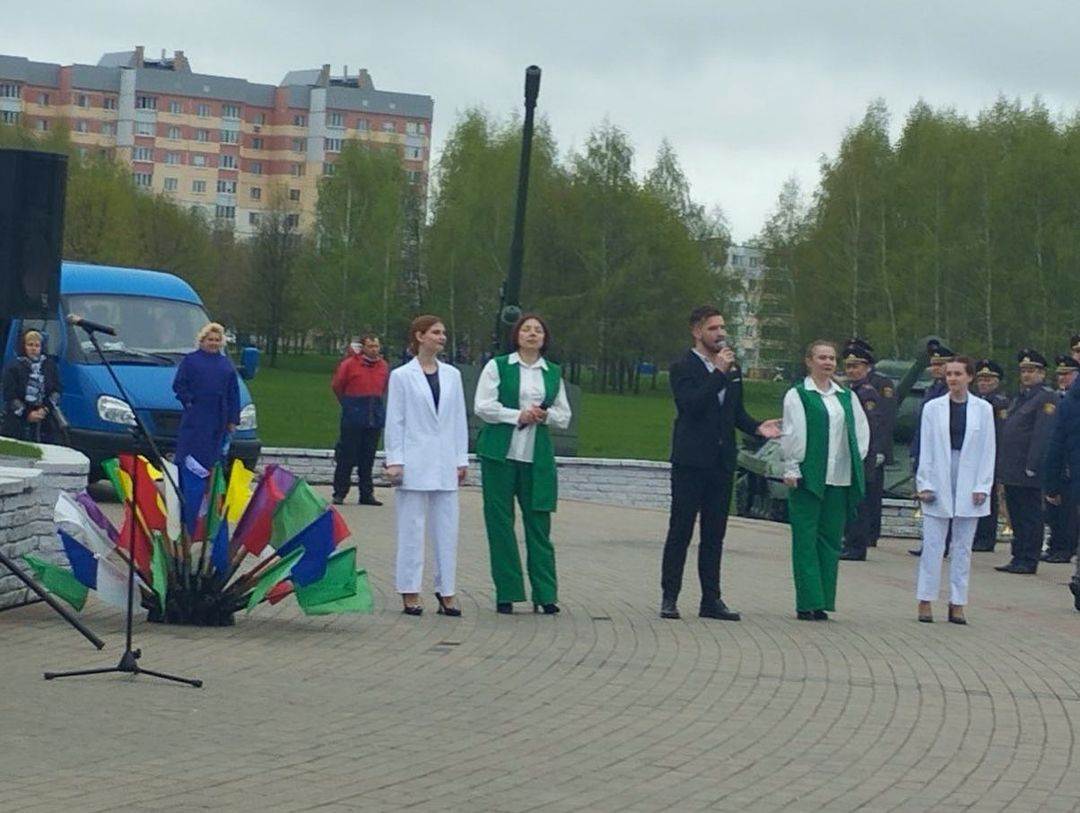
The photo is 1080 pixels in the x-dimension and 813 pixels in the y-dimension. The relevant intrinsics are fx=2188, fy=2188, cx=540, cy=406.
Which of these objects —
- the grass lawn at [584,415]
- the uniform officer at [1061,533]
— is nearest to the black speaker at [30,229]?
the uniform officer at [1061,533]

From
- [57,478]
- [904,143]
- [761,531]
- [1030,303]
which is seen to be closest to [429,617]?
[57,478]

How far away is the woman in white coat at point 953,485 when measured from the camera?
13773 millimetres

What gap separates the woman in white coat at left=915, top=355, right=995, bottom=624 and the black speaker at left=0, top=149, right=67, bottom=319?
5.99 meters

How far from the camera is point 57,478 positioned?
13.0 m

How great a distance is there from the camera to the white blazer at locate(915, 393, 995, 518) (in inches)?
543

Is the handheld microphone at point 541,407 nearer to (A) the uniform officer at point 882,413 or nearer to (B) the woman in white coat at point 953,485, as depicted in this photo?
(B) the woman in white coat at point 953,485

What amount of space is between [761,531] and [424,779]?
14.9 m

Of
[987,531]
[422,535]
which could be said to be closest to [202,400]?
[422,535]

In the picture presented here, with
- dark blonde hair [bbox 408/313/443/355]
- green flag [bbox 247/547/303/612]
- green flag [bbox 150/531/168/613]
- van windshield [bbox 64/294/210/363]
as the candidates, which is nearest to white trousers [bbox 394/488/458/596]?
dark blonde hair [bbox 408/313/443/355]

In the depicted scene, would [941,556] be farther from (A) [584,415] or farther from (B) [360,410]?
(A) [584,415]

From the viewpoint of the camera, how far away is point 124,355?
2186 cm

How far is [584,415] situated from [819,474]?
56462mm

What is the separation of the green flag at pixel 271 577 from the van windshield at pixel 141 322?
416 inches

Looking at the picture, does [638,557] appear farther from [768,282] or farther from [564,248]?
[768,282]
